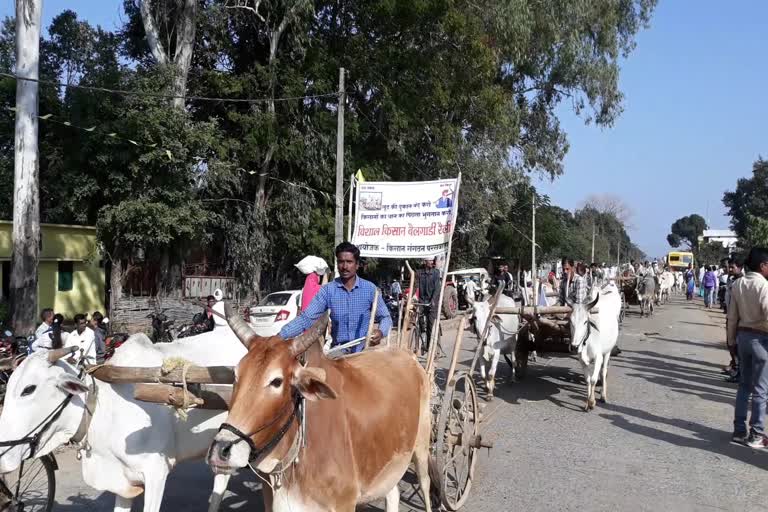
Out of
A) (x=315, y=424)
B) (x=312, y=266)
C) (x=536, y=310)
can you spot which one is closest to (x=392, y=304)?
(x=312, y=266)

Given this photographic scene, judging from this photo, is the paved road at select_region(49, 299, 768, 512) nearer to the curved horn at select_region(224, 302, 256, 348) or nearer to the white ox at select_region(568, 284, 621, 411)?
the white ox at select_region(568, 284, 621, 411)

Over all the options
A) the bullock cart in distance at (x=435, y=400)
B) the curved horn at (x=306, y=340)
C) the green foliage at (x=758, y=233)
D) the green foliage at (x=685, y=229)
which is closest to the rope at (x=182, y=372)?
the bullock cart in distance at (x=435, y=400)

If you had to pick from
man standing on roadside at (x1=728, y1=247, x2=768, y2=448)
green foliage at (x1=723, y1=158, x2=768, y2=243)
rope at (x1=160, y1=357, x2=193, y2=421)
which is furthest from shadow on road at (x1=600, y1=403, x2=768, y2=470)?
green foliage at (x1=723, y1=158, x2=768, y2=243)

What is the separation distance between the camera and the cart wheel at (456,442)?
15.9 ft

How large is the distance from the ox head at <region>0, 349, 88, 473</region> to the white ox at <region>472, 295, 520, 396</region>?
6532mm

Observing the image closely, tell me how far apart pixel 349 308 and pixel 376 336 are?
36 centimetres

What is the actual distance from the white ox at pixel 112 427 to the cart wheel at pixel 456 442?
5.38 ft

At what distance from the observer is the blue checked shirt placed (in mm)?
4844

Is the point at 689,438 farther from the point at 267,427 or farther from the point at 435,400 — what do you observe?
the point at 267,427

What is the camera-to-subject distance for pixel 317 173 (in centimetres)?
2061

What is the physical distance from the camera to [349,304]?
16.1 ft

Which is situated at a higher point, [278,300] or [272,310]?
[278,300]

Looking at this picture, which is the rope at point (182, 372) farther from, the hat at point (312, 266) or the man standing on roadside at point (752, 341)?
the man standing on roadside at point (752, 341)

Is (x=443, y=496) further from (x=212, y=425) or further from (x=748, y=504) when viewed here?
(x=748, y=504)
